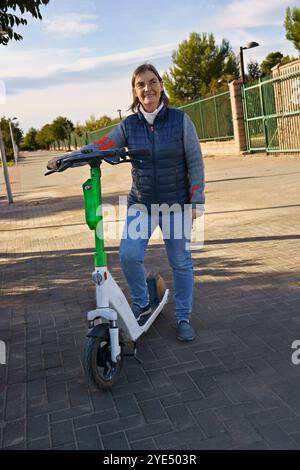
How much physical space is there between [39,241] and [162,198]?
16.8ft

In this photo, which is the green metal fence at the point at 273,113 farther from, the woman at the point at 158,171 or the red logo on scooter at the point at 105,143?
the red logo on scooter at the point at 105,143

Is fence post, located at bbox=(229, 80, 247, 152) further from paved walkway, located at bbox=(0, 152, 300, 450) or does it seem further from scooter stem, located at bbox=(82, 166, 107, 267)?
scooter stem, located at bbox=(82, 166, 107, 267)

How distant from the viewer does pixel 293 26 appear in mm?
46219

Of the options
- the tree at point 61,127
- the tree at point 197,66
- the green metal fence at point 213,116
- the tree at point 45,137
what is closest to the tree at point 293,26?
the tree at point 197,66

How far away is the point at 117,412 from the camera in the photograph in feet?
9.54

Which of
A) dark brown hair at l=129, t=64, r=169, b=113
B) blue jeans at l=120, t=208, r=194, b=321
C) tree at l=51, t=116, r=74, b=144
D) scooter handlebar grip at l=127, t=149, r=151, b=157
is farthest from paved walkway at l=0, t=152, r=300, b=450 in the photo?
tree at l=51, t=116, r=74, b=144

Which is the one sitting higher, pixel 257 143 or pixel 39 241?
pixel 257 143

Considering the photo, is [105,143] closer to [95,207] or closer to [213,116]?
[95,207]

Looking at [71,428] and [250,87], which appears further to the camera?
[250,87]

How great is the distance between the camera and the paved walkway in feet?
8.82

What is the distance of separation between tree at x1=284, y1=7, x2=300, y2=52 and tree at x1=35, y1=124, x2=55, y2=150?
222 ft

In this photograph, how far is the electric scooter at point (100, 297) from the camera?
299 centimetres
